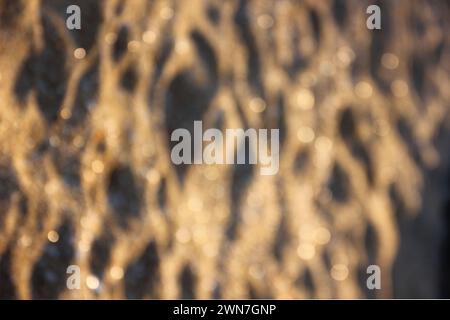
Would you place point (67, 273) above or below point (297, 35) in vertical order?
below

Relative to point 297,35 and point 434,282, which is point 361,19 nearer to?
point 297,35

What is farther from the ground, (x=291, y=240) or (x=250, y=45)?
(x=250, y=45)

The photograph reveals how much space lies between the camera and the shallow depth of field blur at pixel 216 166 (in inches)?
15.3

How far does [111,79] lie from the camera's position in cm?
39

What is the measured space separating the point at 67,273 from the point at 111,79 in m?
0.13

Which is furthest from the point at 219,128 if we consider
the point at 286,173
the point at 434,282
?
the point at 434,282

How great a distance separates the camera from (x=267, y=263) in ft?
1.28

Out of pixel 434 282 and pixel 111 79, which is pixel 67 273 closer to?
pixel 111 79

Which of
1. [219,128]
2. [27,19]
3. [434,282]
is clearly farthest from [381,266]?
[27,19]

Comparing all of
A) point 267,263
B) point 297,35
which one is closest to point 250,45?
point 297,35

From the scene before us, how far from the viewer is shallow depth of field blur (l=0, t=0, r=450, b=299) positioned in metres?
0.39

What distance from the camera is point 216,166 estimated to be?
1.29ft

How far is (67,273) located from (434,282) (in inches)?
9.3
